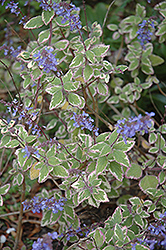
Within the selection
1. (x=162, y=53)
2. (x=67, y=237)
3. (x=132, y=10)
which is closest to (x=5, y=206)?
(x=67, y=237)

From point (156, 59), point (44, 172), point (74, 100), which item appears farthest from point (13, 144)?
point (156, 59)

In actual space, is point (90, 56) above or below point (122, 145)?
above

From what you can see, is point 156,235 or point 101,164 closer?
point 156,235

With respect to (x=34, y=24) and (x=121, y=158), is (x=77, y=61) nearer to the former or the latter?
(x=34, y=24)

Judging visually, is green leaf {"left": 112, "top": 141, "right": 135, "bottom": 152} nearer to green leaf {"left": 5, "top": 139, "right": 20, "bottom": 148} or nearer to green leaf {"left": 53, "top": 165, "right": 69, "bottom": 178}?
green leaf {"left": 53, "top": 165, "right": 69, "bottom": 178}

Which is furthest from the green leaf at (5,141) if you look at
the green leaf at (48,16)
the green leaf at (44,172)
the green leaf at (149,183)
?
the green leaf at (149,183)

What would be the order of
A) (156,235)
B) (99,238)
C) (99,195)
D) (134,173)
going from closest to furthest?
(156,235), (99,238), (99,195), (134,173)

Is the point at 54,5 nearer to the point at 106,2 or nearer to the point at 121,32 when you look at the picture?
the point at 121,32

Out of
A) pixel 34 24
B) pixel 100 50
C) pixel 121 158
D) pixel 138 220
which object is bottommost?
pixel 138 220

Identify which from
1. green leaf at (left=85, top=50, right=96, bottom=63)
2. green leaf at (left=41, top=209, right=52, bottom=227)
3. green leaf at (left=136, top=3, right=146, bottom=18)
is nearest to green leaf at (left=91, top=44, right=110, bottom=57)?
green leaf at (left=85, top=50, right=96, bottom=63)

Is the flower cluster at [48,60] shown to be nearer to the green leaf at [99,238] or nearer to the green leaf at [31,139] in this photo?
the green leaf at [31,139]
